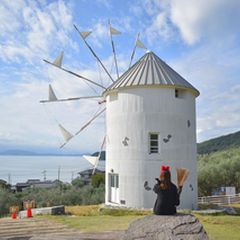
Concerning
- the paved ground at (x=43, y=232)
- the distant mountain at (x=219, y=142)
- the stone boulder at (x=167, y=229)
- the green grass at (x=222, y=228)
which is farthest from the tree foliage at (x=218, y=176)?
the distant mountain at (x=219, y=142)

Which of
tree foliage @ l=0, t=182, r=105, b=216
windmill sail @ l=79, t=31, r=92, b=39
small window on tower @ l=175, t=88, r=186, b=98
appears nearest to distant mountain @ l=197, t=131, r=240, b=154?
tree foliage @ l=0, t=182, r=105, b=216

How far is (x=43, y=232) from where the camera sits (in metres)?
10.7

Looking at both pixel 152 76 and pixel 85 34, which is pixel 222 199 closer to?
pixel 152 76

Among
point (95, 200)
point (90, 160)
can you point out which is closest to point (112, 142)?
point (90, 160)

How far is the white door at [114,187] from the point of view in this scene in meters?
18.5

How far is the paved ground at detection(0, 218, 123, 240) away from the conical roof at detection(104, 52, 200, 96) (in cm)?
827

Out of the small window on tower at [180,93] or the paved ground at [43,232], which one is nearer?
the paved ground at [43,232]

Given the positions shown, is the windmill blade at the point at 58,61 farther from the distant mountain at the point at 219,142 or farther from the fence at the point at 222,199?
the distant mountain at the point at 219,142

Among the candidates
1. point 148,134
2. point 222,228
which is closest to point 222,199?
point 148,134

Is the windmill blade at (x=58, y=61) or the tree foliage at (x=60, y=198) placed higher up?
the windmill blade at (x=58, y=61)

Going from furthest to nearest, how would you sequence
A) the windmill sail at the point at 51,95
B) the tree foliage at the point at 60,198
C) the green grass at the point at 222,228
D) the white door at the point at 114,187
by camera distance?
the tree foliage at the point at 60,198 → the windmill sail at the point at 51,95 → the white door at the point at 114,187 → the green grass at the point at 222,228

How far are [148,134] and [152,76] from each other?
3038 mm

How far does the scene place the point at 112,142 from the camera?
61.5ft

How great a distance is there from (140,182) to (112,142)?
272cm
